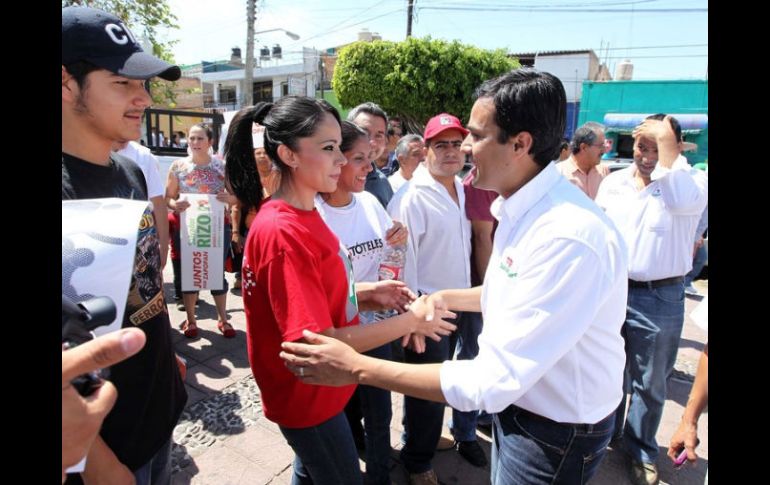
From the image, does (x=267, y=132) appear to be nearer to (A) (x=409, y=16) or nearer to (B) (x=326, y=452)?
(B) (x=326, y=452)

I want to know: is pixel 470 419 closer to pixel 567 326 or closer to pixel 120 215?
pixel 567 326

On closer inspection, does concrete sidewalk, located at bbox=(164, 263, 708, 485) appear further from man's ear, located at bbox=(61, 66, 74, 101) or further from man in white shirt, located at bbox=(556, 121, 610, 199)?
man's ear, located at bbox=(61, 66, 74, 101)

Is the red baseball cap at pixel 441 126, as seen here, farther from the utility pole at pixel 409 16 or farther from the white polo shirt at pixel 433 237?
the utility pole at pixel 409 16

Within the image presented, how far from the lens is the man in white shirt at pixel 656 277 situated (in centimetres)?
279

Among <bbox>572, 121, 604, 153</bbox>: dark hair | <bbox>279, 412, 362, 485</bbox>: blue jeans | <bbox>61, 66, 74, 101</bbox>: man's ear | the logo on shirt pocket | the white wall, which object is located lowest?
<bbox>279, 412, 362, 485</bbox>: blue jeans

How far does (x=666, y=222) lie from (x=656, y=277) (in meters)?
0.35

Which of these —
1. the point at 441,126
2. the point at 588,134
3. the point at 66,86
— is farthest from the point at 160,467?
the point at 588,134

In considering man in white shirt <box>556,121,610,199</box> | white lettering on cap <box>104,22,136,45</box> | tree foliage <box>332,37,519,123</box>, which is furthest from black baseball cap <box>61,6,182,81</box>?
tree foliage <box>332,37,519,123</box>

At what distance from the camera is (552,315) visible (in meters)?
1.26

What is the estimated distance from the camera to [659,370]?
9.21 ft

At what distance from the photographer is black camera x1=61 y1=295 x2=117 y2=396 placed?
2.58ft

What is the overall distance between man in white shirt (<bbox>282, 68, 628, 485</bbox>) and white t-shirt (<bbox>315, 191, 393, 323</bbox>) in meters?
1.03

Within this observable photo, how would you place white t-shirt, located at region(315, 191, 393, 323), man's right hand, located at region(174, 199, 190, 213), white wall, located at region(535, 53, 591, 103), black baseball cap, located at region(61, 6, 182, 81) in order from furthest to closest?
white wall, located at region(535, 53, 591, 103) → man's right hand, located at region(174, 199, 190, 213) → white t-shirt, located at region(315, 191, 393, 323) → black baseball cap, located at region(61, 6, 182, 81)
